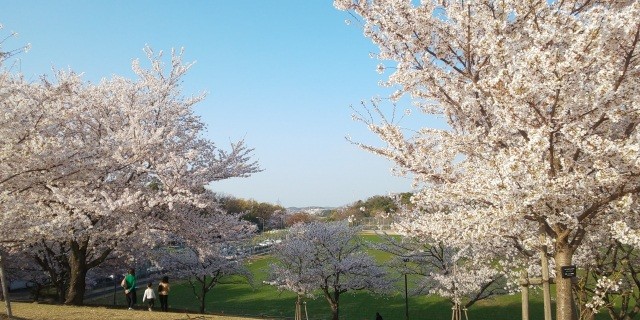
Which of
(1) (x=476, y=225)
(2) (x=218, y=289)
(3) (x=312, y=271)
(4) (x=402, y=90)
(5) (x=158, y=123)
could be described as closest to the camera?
(1) (x=476, y=225)

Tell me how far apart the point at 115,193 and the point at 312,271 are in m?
15.5

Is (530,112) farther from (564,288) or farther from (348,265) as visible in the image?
(348,265)

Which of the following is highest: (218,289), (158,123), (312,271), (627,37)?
(158,123)

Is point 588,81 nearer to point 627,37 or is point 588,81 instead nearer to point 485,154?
point 627,37

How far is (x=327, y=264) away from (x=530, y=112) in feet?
76.3

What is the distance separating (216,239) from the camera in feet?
58.0

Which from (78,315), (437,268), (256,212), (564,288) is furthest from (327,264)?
(256,212)

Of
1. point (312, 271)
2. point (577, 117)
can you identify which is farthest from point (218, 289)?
→ point (577, 117)

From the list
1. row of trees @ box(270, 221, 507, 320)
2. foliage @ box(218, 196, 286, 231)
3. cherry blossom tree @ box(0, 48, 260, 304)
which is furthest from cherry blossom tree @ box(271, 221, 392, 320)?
foliage @ box(218, 196, 286, 231)

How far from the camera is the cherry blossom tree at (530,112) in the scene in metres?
5.89

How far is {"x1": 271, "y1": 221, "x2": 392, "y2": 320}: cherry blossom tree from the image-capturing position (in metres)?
27.8

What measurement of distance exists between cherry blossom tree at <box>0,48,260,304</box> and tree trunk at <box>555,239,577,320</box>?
953 centimetres

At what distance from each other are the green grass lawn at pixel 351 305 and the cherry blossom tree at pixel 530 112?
21040 millimetres

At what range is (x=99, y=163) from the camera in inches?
473
